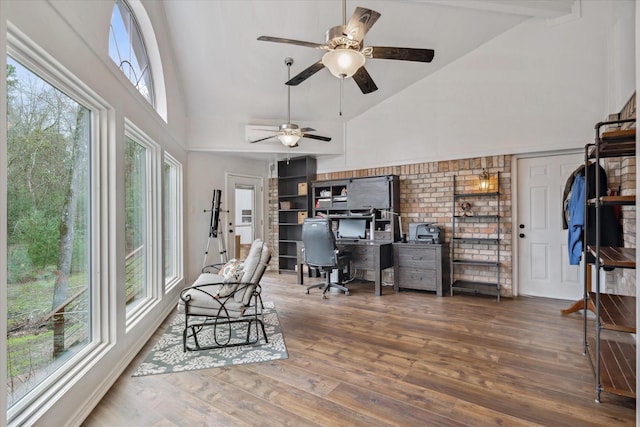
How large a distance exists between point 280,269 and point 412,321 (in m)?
3.49

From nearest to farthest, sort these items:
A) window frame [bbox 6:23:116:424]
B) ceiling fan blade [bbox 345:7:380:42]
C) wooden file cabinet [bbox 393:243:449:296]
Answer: window frame [bbox 6:23:116:424]
ceiling fan blade [bbox 345:7:380:42]
wooden file cabinet [bbox 393:243:449:296]

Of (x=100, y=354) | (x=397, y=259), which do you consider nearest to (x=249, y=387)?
(x=100, y=354)

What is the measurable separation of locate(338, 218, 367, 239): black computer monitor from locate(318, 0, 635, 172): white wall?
3.65ft

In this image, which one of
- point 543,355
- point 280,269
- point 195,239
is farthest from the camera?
point 280,269

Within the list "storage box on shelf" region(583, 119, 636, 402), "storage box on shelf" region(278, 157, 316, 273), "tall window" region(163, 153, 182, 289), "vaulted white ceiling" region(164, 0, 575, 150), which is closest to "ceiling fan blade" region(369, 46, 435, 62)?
"storage box on shelf" region(583, 119, 636, 402)

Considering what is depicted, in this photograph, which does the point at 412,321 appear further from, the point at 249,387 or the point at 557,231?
the point at 557,231

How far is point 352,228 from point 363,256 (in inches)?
28.5

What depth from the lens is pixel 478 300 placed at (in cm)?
420

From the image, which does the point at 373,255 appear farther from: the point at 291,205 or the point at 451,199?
the point at 291,205

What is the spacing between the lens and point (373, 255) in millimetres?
4727

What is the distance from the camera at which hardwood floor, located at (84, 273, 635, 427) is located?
182 centimetres

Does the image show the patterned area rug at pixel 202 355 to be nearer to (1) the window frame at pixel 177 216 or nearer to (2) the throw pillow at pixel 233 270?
(2) the throw pillow at pixel 233 270

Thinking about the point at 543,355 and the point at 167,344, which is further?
the point at 167,344

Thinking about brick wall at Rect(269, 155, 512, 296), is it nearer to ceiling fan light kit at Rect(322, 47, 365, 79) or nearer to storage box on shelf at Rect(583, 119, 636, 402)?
storage box on shelf at Rect(583, 119, 636, 402)
